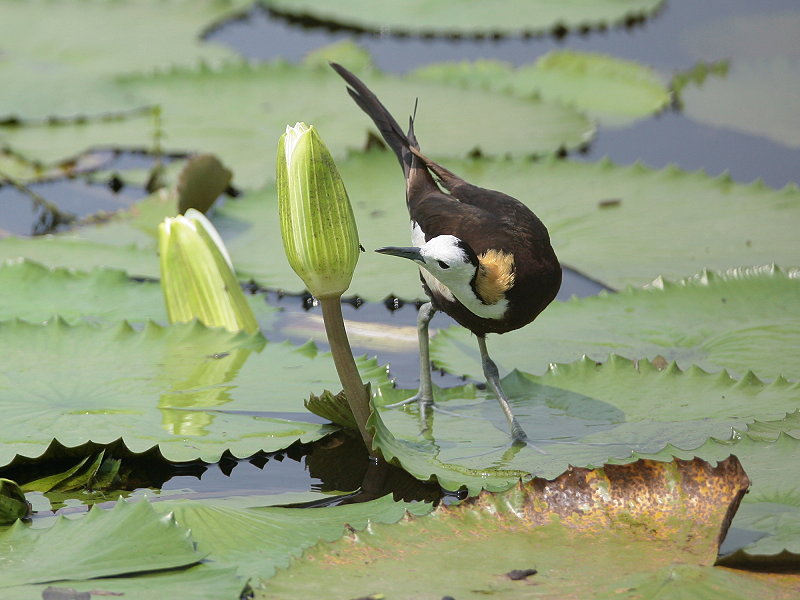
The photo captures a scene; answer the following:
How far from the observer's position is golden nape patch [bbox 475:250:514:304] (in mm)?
2520

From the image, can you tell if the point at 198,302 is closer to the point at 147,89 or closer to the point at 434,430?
the point at 434,430

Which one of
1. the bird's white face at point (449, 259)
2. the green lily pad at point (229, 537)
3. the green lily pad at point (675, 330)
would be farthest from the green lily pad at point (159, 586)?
the green lily pad at point (675, 330)

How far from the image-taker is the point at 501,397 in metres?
2.67

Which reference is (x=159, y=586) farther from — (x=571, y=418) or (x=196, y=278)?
(x=196, y=278)

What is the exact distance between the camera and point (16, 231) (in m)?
4.32

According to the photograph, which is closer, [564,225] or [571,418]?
[571,418]

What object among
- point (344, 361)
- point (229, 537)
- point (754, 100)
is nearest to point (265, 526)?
point (229, 537)

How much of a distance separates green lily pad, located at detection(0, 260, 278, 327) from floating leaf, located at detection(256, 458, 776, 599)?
1588mm

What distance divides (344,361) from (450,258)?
38 cm

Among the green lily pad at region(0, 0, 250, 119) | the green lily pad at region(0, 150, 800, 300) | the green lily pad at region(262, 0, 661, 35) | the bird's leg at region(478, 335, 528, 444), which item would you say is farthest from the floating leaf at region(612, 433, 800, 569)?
the green lily pad at region(262, 0, 661, 35)

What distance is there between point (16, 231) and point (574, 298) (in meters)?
2.38

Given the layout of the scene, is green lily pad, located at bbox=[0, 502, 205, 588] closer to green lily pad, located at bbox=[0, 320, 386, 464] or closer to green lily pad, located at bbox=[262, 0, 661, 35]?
green lily pad, located at bbox=[0, 320, 386, 464]

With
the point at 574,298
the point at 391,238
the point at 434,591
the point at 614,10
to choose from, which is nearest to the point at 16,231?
the point at 391,238

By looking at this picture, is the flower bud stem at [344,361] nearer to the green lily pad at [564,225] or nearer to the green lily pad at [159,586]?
the green lily pad at [159,586]
